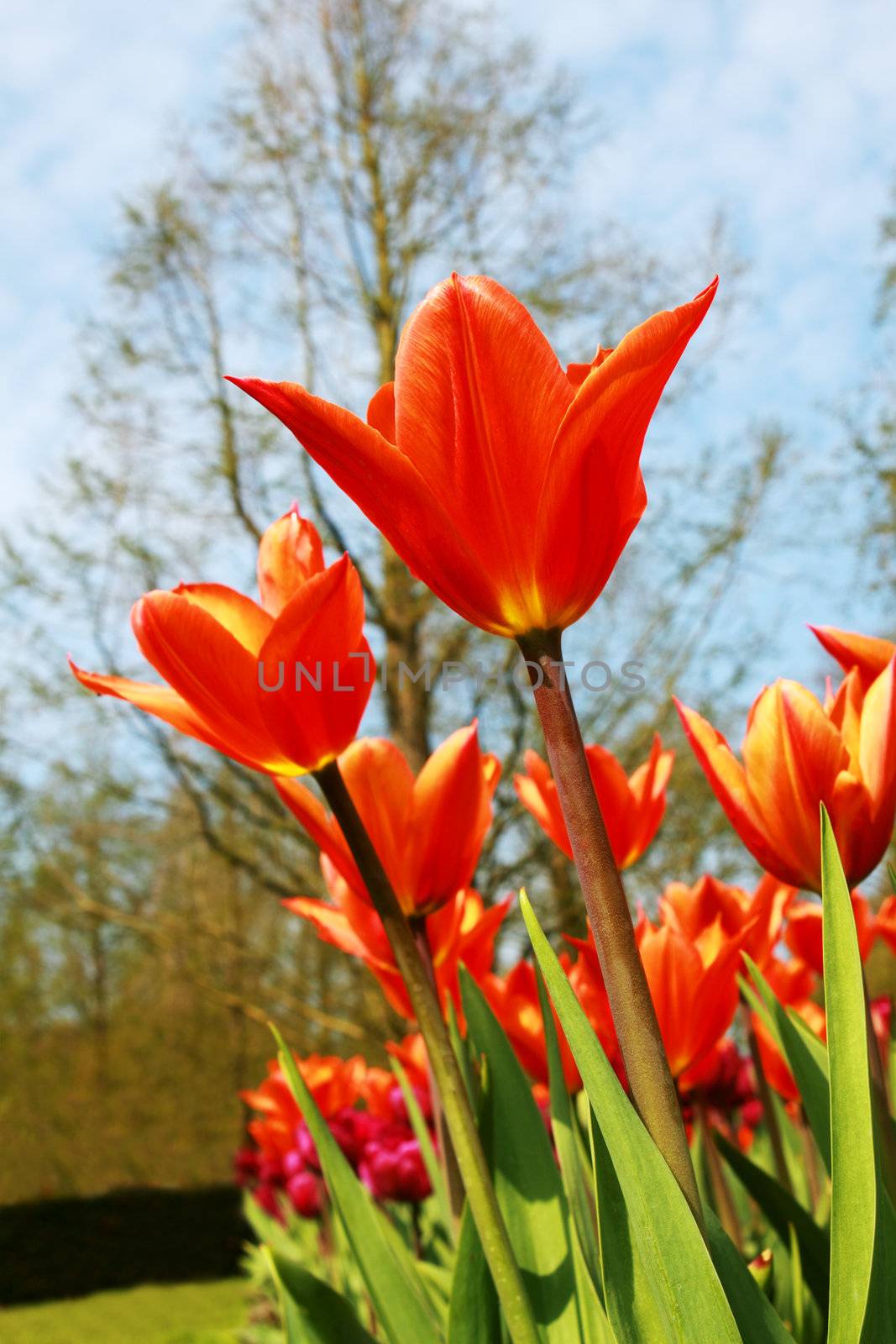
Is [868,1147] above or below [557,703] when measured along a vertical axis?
below

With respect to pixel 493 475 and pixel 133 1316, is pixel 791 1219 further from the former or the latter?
pixel 133 1316

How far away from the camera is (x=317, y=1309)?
669 mm

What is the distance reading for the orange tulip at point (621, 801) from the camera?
0.86 m

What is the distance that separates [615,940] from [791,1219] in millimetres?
476

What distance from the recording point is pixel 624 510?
0.50 metres

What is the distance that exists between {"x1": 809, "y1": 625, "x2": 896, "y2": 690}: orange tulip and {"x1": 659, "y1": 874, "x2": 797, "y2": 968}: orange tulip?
0.28 metres

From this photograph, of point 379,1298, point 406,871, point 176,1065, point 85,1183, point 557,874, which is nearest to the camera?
point 379,1298

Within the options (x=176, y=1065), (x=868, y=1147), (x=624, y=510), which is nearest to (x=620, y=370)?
(x=624, y=510)

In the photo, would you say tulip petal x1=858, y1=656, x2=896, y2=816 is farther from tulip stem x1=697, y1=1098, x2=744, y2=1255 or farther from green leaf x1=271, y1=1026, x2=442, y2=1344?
tulip stem x1=697, y1=1098, x2=744, y2=1255

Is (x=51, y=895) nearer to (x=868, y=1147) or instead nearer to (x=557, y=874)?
(x=557, y=874)

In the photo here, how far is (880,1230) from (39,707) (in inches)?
253

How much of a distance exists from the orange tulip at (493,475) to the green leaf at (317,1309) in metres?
0.42

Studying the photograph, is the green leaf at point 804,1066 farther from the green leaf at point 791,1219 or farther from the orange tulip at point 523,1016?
the orange tulip at point 523,1016

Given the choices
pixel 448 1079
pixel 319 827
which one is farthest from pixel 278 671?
pixel 448 1079
